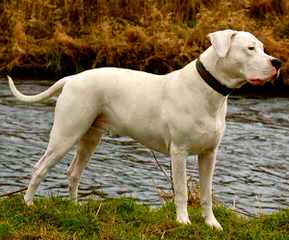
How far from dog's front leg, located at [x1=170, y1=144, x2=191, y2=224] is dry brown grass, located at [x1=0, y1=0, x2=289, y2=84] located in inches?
504

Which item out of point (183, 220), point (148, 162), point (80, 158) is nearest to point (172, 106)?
point (183, 220)

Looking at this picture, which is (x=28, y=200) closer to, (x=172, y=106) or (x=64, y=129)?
(x=64, y=129)

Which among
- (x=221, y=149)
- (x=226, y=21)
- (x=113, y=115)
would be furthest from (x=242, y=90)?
(x=113, y=115)

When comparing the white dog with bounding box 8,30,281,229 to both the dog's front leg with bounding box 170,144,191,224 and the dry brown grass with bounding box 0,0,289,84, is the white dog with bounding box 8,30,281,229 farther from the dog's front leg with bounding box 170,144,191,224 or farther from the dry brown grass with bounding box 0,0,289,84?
the dry brown grass with bounding box 0,0,289,84

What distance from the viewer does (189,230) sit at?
7.02 metres

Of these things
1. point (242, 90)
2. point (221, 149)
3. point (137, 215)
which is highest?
point (137, 215)

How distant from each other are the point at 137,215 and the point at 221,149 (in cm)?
622

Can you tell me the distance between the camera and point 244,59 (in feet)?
22.7

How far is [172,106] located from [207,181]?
84cm

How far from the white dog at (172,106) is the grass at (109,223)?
25cm

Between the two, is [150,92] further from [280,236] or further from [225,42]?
[280,236]

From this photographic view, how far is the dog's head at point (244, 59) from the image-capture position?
6.86 m

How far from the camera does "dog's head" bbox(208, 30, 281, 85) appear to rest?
6855 mm

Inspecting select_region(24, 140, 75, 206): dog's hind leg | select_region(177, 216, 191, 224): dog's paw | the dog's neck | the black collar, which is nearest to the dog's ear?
the dog's neck
